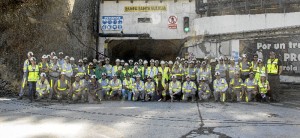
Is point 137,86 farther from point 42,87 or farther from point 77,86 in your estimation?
point 42,87

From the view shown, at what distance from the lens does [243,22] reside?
15.9m

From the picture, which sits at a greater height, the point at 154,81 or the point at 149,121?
the point at 154,81

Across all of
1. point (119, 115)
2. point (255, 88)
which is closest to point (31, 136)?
point (119, 115)

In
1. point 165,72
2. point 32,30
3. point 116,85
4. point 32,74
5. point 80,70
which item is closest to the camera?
point 32,74

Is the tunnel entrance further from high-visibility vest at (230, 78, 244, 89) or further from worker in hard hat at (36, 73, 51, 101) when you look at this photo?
worker in hard hat at (36, 73, 51, 101)

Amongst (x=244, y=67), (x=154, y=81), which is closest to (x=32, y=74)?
(x=154, y=81)

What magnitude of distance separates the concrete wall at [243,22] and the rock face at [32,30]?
6.70 m

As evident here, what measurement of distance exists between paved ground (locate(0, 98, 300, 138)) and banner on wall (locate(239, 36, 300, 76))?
10.6 ft

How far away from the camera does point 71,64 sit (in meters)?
14.0

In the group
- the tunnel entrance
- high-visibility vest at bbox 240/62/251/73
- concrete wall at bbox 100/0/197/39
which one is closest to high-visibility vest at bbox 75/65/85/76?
concrete wall at bbox 100/0/197/39

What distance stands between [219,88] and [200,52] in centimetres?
490

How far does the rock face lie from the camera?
1477 centimetres

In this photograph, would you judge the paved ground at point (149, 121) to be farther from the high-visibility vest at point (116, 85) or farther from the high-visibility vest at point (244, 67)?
the high-visibility vest at point (116, 85)

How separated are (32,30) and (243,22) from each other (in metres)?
9.58
